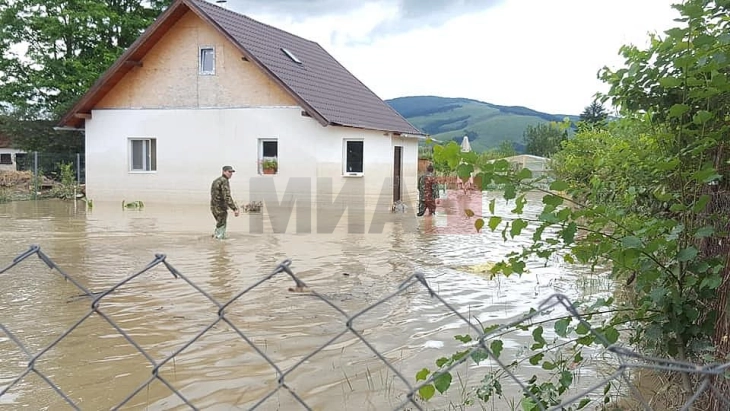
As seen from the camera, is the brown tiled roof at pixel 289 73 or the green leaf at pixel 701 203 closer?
the green leaf at pixel 701 203

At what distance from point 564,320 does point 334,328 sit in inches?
155

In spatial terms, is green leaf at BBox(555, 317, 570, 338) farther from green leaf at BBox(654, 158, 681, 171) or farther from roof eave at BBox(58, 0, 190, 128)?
roof eave at BBox(58, 0, 190, 128)

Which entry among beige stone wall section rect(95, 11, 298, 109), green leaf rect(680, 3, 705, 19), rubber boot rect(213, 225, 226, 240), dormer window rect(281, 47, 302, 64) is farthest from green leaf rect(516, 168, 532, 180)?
dormer window rect(281, 47, 302, 64)

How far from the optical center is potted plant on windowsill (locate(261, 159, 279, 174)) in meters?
18.2

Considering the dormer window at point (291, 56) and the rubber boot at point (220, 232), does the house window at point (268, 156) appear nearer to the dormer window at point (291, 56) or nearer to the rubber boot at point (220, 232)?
the dormer window at point (291, 56)

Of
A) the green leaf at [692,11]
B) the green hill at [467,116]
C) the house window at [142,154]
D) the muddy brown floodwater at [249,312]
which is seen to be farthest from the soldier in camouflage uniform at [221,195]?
the green hill at [467,116]

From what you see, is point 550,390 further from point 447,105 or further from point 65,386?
point 447,105

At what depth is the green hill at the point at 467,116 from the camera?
70000 mm

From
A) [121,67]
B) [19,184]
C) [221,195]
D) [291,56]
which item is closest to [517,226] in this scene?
[221,195]

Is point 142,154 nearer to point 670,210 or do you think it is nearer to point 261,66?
point 261,66

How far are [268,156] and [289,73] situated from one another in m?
2.61

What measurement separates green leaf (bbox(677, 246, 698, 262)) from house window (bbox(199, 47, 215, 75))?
57.1ft

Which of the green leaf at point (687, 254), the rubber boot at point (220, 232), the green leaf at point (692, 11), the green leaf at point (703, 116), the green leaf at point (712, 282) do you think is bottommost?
the rubber boot at point (220, 232)

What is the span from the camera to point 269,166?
1823 centimetres
